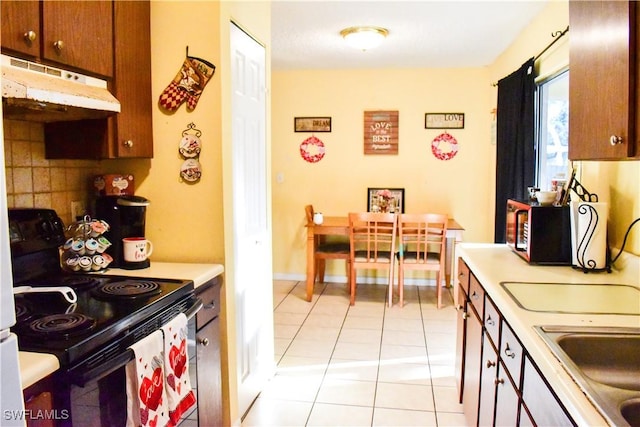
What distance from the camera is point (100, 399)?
1.24 metres

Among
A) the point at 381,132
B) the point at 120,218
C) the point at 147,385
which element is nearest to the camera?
the point at 147,385

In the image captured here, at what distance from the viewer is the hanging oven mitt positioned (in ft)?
6.46

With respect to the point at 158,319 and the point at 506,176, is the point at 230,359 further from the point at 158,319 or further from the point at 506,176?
the point at 506,176

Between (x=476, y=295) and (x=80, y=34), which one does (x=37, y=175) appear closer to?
(x=80, y=34)

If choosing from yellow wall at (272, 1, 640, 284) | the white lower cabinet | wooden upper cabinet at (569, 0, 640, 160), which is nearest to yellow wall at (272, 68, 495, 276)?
yellow wall at (272, 1, 640, 284)

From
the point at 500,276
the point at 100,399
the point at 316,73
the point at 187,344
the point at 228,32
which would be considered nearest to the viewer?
the point at 100,399

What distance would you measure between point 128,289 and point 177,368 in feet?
1.09

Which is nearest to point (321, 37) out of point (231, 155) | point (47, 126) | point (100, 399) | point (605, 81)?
point (231, 155)

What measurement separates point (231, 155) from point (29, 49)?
33.1 inches

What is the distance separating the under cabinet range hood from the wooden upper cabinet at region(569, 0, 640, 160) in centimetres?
169

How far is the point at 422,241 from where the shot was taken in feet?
14.2

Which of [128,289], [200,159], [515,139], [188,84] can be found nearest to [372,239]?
[515,139]

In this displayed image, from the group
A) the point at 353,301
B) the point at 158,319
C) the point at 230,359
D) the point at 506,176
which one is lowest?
the point at 353,301

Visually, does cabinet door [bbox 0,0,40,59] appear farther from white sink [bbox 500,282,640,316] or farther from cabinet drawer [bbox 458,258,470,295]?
cabinet drawer [bbox 458,258,470,295]
